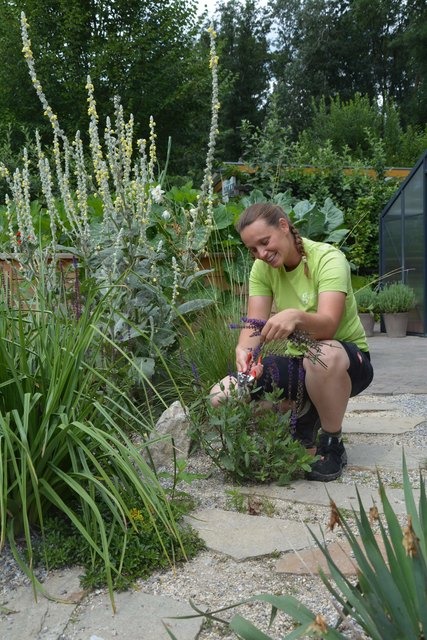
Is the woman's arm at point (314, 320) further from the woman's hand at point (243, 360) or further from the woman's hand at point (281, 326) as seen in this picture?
the woman's hand at point (243, 360)

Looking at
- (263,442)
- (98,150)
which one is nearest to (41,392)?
(263,442)

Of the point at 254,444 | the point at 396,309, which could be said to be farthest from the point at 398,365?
the point at 254,444

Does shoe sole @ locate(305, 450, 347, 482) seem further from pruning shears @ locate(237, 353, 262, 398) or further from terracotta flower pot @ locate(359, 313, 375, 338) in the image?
terracotta flower pot @ locate(359, 313, 375, 338)

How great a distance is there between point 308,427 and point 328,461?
0.31 metres

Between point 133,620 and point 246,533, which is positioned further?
point 246,533

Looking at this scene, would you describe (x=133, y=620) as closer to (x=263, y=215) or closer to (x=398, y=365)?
(x=263, y=215)

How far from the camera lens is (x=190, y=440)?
2750 millimetres

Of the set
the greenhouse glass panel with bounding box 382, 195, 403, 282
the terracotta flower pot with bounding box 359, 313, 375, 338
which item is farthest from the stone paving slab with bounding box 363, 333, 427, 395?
the greenhouse glass panel with bounding box 382, 195, 403, 282

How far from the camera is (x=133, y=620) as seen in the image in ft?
5.13

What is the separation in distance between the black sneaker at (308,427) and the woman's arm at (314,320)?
1.35 ft

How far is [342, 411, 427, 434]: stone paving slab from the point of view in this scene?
336 centimetres

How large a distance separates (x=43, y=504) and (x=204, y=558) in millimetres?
496

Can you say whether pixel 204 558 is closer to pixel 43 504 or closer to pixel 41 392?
pixel 43 504

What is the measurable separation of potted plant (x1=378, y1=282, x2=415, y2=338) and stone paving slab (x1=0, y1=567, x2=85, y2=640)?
311 inches
